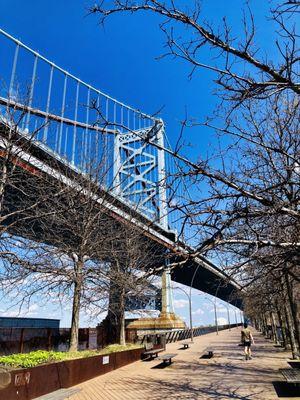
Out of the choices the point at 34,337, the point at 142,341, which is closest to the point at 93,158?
the point at 34,337

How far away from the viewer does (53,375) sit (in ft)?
29.1

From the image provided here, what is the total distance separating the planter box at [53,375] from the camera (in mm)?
7297

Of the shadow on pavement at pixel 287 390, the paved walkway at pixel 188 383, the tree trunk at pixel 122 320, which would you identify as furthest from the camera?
the tree trunk at pixel 122 320

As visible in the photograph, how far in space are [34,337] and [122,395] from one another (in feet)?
15.8

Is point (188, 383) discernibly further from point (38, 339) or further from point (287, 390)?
point (38, 339)

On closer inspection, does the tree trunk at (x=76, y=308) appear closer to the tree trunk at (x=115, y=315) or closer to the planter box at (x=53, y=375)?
the planter box at (x=53, y=375)

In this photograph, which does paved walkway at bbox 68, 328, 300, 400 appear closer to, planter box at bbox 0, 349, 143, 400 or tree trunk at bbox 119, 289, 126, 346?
planter box at bbox 0, 349, 143, 400

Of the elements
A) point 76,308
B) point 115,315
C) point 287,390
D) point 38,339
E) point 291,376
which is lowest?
point 287,390

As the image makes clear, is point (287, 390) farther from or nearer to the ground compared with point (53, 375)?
nearer to the ground

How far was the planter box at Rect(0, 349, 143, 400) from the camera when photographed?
7.30m

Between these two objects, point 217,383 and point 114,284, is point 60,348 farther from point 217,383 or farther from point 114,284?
point 217,383

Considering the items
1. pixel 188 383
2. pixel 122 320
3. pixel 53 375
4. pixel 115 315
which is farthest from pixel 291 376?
pixel 115 315

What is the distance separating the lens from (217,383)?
962 centimetres

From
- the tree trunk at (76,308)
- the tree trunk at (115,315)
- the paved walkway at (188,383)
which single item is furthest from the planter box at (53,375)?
the tree trunk at (115,315)
